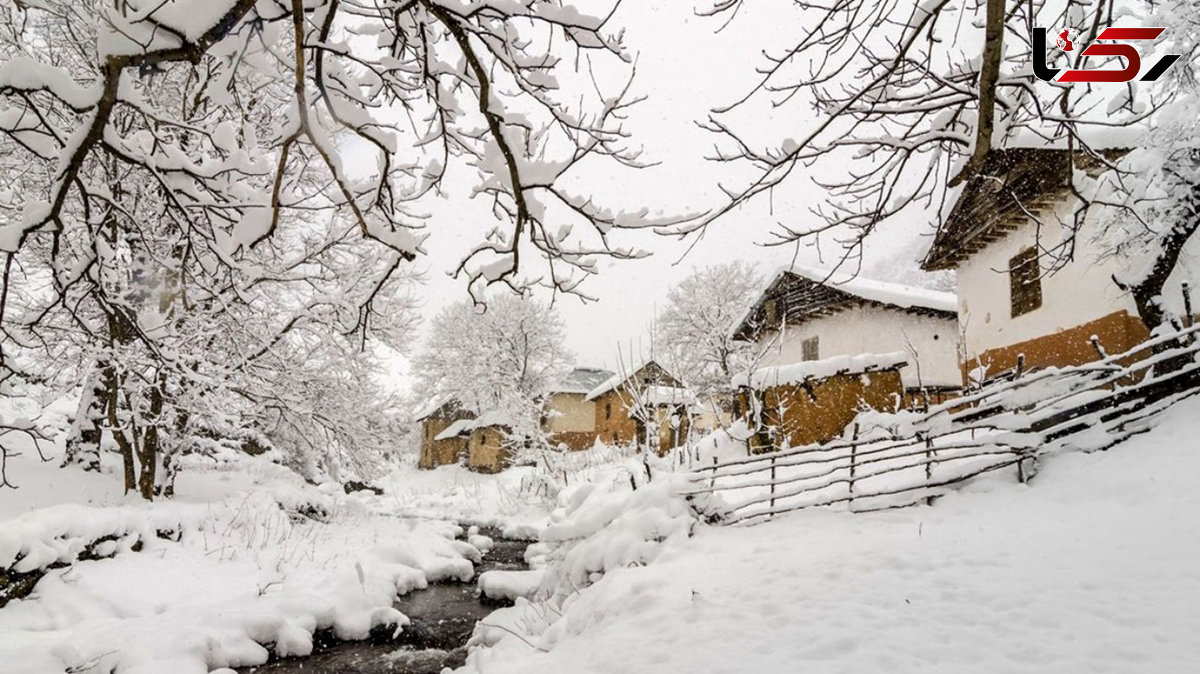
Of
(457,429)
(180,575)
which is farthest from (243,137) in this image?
(457,429)

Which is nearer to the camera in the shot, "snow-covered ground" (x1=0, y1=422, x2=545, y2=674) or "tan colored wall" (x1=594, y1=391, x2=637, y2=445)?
"snow-covered ground" (x1=0, y1=422, x2=545, y2=674)

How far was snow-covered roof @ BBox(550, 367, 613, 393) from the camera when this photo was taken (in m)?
38.2

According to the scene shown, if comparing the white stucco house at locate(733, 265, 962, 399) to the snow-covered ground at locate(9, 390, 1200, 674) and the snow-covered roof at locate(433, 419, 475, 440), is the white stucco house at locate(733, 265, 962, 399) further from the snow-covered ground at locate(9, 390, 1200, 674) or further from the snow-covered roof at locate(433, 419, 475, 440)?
the snow-covered roof at locate(433, 419, 475, 440)

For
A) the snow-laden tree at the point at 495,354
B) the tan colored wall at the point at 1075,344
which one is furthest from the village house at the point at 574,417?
the tan colored wall at the point at 1075,344

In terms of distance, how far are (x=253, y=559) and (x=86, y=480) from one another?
406cm

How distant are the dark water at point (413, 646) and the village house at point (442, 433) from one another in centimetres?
2985

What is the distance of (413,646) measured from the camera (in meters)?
6.45

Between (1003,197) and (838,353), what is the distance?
8.54 m

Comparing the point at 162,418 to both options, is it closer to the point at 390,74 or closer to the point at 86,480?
the point at 86,480

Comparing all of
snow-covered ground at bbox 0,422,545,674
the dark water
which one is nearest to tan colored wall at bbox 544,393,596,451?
snow-covered ground at bbox 0,422,545,674

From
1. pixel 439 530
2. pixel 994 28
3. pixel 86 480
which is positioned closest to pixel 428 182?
pixel 994 28

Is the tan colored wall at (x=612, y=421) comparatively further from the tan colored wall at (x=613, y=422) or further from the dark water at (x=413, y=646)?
the dark water at (x=413, y=646)

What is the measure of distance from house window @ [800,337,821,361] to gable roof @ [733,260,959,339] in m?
0.86

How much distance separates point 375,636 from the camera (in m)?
6.64
